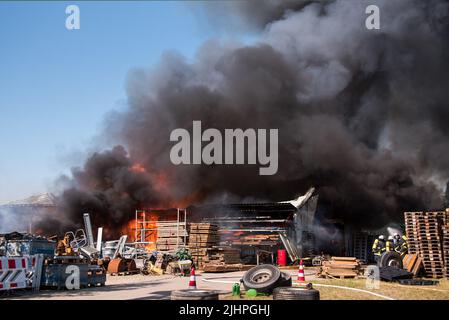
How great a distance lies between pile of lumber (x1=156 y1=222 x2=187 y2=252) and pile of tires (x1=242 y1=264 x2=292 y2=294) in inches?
599

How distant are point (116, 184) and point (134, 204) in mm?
2160

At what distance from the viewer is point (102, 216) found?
35219mm

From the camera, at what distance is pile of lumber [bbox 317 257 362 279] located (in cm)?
1881

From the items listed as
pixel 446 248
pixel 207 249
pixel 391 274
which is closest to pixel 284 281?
pixel 391 274

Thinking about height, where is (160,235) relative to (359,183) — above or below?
below

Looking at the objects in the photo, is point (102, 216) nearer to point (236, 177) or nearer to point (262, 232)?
point (236, 177)

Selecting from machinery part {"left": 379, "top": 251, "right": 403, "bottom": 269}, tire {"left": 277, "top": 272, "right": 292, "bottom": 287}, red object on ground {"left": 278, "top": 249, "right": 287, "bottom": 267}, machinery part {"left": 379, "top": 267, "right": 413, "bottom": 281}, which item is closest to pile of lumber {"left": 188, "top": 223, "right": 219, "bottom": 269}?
red object on ground {"left": 278, "top": 249, "right": 287, "bottom": 267}

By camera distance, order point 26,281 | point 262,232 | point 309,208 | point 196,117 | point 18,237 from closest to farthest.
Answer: point 26,281, point 18,237, point 262,232, point 309,208, point 196,117

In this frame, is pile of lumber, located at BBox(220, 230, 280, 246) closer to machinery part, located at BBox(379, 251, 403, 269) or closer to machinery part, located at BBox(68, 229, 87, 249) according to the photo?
machinery part, located at BBox(68, 229, 87, 249)

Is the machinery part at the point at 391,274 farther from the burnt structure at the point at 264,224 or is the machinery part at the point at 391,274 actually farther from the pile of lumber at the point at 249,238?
the pile of lumber at the point at 249,238

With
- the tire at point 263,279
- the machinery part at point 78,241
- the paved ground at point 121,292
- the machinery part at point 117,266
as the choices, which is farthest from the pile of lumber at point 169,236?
the tire at point 263,279

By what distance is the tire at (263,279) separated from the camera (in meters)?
13.0

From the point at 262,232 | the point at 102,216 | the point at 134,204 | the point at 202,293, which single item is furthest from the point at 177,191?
the point at 202,293

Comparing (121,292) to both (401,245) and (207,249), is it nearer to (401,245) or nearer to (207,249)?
(207,249)
